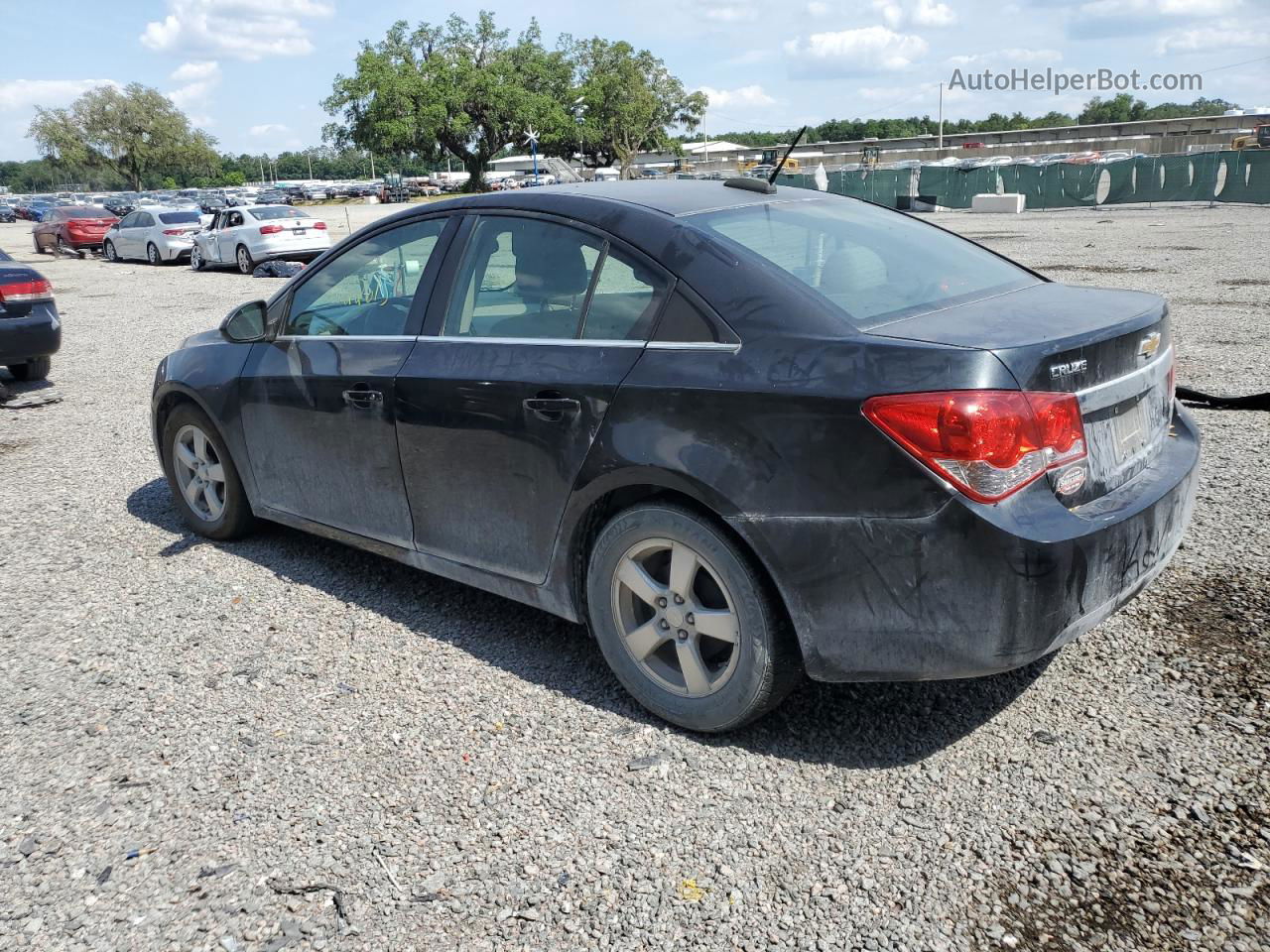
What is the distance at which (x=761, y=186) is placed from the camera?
12.8ft

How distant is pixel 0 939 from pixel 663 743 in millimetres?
1826

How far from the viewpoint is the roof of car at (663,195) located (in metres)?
3.55

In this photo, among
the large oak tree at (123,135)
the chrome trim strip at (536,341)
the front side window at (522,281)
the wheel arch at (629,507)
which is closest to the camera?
the wheel arch at (629,507)

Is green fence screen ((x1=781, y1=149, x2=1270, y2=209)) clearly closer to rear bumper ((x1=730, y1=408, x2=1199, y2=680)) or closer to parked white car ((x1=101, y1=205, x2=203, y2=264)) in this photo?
parked white car ((x1=101, y1=205, x2=203, y2=264))

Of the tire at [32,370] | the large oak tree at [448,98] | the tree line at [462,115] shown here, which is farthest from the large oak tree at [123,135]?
the tire at [32,370]

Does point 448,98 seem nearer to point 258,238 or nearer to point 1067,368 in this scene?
point 258,238

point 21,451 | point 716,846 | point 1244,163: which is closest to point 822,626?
point 716,846

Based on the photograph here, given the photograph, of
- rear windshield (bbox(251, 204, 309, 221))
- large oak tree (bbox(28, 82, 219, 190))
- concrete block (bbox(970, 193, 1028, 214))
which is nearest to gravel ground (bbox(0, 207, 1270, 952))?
rear windshield (bbox(251, 204, 309, 221))

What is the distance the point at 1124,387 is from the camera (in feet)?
9.75

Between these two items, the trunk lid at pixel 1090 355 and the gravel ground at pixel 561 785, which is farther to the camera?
the trunk lid at pixel 1090 355

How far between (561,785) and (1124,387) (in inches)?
79.8

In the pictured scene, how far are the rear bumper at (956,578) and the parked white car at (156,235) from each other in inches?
1042

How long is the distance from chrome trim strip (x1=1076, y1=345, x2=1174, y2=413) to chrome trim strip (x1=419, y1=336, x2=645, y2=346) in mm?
1296

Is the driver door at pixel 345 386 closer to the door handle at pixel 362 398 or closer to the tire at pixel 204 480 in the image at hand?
the door handle at pixel 362 398
